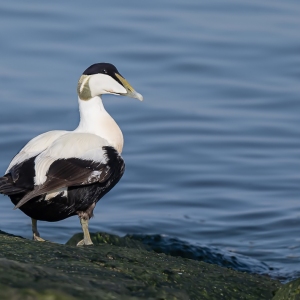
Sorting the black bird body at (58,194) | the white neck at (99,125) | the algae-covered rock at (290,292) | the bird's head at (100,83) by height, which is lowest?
the algae-covered rock at (290,292)

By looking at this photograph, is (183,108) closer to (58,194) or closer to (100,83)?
(100,83)

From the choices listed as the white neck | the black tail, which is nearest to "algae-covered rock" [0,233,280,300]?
the black tail

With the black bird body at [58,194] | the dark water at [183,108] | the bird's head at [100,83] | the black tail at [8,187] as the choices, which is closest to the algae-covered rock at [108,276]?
the black tail at [8,187]

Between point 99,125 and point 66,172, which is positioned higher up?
point 99,125

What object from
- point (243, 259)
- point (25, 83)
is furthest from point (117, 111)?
point (243, 259)

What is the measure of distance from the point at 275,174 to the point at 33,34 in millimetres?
5476

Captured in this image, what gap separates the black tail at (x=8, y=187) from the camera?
586 cm

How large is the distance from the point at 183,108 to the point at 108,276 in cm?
748

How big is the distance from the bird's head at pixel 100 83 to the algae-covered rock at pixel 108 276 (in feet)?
5.20

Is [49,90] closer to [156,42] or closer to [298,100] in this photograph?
[156,42]

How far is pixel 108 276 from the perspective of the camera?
4504mm

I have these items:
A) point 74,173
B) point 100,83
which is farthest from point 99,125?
point 74,173

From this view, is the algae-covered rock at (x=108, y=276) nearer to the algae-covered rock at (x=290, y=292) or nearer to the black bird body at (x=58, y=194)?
the algae-covered rock at (x=290, y=292)

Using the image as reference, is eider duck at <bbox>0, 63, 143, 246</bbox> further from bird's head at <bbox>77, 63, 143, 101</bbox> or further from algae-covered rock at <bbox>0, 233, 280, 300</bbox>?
algae-covered rock at <bbox>0, 233, 280, 300</bbox>
